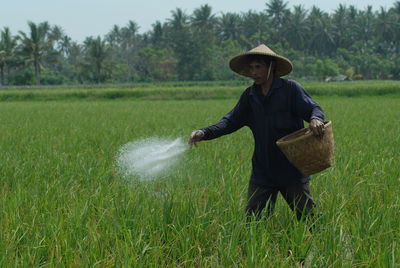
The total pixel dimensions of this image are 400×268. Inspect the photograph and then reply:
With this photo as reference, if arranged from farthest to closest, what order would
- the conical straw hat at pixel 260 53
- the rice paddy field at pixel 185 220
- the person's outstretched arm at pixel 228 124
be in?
1. the person's outstretched arm at pixel 228 124
2. the conical straw hat at pixel 260 53
3. the rice paddy field at pixel 185 220

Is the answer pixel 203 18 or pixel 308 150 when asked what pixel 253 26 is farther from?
pixel 308 150

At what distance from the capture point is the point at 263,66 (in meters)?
2.09

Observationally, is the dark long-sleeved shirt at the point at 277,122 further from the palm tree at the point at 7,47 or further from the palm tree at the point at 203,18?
the palm tree at the point at 203,18

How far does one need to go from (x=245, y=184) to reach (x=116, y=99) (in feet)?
65.7

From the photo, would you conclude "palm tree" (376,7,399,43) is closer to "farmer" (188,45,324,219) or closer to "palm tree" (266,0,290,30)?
"palm tree" (266,0,290,30)

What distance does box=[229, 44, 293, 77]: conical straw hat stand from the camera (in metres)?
2.03

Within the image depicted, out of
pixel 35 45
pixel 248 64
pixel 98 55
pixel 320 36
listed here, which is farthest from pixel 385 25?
pixel 248 64

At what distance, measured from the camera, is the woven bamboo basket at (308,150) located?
189 centimetres

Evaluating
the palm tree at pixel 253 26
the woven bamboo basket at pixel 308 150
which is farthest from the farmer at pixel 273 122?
the palm tree at pixel 253 26

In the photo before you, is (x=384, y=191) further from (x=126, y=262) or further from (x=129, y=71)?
(x=129, y=71)

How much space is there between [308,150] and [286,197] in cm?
36

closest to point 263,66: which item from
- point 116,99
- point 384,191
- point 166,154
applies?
point 166,154

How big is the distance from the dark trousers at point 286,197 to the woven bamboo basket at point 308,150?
139mm

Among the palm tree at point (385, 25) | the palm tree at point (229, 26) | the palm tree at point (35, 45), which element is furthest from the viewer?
the palm tree at point (229, 26)
